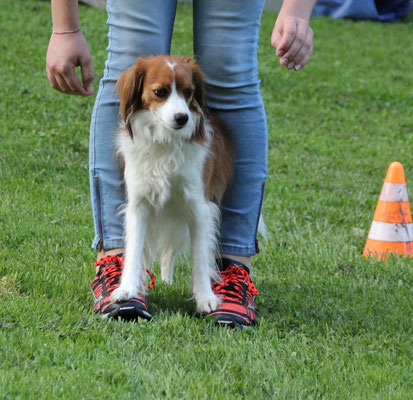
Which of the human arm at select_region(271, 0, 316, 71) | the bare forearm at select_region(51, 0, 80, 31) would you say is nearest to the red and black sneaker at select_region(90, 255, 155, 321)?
the bare forearm at select_region(51, 0, 80, 31)

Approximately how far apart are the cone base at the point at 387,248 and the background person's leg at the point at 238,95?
1249mm

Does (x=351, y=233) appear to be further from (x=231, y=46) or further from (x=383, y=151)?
(x=383, y=151)

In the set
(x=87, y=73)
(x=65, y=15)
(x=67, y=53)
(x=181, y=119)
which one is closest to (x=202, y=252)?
(x=181, y=119)

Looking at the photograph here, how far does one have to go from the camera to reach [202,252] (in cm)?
324

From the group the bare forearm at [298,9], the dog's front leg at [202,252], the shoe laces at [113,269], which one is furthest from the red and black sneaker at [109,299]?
the bare forearm at [298,9]

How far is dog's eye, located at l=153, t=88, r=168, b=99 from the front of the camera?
9.58 ft

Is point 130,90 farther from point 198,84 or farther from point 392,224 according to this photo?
point 392,224

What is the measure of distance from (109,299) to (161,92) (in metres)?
0.91

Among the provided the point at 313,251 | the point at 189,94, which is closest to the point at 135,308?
the point at 189,94

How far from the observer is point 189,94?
9.80ft

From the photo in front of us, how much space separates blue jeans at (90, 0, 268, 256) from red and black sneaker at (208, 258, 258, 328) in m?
0.09

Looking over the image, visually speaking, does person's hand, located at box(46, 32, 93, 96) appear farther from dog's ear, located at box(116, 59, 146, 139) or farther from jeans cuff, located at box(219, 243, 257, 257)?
jeans cuff, located at box(219, 243, 257, 257)

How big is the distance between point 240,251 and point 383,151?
4.47 m

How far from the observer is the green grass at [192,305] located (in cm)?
246
